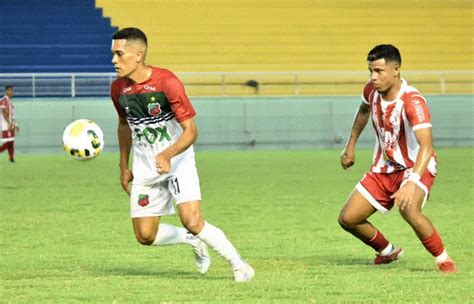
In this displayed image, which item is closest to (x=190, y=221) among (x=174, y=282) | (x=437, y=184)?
(x=174, y=282)

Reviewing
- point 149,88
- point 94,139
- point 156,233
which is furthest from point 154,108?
point 94,139

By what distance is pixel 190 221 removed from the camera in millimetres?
8516

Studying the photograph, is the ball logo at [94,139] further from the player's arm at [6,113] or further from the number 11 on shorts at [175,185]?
the player's arm at [6,113]

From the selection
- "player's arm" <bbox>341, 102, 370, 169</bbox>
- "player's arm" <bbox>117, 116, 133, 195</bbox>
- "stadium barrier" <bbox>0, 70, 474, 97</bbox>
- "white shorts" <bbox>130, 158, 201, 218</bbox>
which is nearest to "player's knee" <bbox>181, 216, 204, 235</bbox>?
"white shorts" <bbox>130, 158, 201, 218</bbox>

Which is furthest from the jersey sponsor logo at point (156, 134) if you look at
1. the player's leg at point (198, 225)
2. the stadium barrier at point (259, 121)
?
the stadium barrier at point (259, 121)

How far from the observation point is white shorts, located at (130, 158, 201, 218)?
341 inches

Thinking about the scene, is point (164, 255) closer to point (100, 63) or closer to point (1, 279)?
point (1, 279)

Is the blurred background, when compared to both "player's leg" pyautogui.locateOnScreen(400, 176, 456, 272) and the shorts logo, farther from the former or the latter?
"player's leg" pyautogui.locateOnScreen(400, 176, 456, 272)

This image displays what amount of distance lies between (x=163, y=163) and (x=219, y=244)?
29.1 inches

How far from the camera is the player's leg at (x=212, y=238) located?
851 centimetres

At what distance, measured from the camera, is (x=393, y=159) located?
30.6ft

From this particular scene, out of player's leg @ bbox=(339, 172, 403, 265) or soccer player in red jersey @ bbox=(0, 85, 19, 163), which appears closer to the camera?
player's leg @ bbox=(339, 172, 403, 265)

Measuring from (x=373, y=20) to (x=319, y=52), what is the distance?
2471mm

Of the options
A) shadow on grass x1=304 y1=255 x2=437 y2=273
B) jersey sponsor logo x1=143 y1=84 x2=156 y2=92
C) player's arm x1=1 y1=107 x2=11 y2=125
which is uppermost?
jersey sponsor logo x1=143 y1=84 x2=156 y2=92
